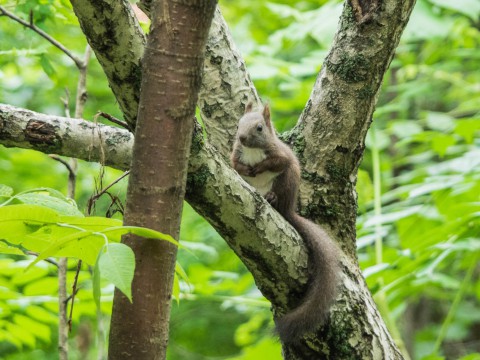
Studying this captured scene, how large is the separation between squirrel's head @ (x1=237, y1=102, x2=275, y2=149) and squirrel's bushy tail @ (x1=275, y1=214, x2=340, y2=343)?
0.70m

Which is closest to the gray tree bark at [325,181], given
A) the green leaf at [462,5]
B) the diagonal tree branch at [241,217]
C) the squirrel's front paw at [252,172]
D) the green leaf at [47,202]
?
the diagonal tree branch at [241,217]

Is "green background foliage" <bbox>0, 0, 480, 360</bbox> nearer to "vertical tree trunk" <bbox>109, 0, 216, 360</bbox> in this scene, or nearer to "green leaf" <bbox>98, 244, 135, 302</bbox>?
"vertical tree trunk" <bbox>109, 0, 216, 360</bbox>

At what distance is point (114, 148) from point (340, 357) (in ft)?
3.43

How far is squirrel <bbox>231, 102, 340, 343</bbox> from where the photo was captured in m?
2.14

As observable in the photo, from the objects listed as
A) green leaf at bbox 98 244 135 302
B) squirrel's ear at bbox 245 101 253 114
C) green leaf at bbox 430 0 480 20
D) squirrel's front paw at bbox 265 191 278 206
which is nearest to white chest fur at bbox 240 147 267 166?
squirrel's front paw at bbox 265 191 278 206

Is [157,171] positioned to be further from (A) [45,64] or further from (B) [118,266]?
(A) [45,64]

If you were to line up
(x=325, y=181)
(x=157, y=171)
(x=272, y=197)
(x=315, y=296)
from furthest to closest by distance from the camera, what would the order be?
(x=272, y=197) → (x=325, y=181) → (x=315, y=296) → (x=157, y=171)

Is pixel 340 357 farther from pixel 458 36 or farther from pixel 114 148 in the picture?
pixel 458 36

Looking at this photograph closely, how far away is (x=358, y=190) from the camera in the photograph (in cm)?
357

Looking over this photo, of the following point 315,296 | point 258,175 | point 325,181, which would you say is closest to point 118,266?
point 315,296

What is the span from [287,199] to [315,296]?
Answer: 0.62 meters

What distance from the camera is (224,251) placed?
5.35 m

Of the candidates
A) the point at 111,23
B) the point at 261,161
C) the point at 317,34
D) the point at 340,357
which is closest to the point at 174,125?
the point at 111,23

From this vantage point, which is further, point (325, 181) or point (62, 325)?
point (325, 181)
